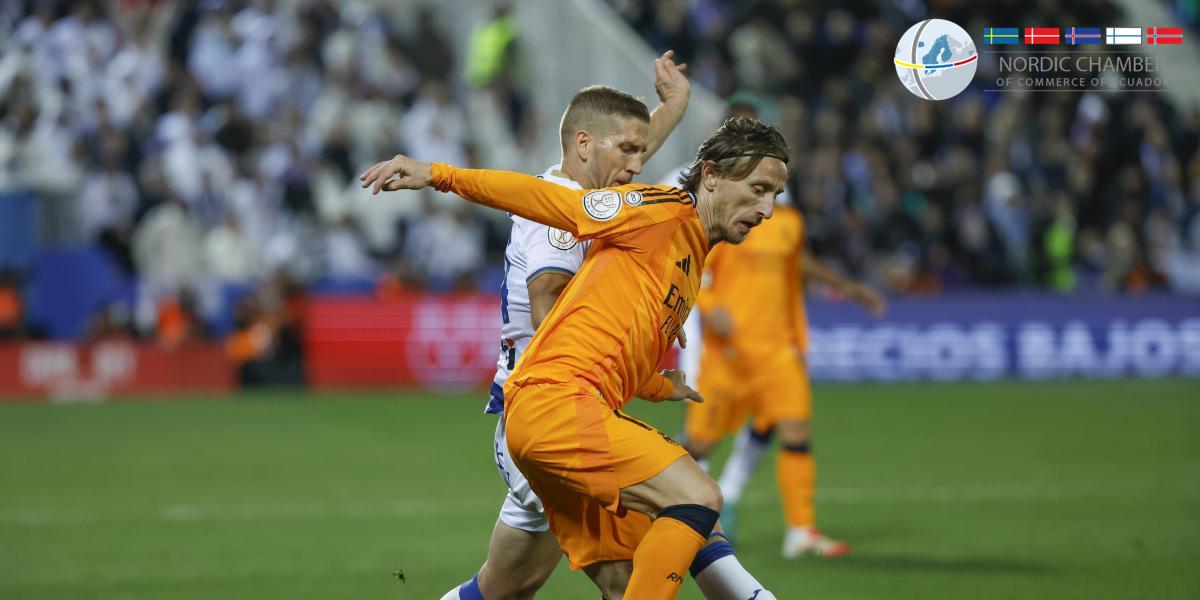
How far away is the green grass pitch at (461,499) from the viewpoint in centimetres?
805

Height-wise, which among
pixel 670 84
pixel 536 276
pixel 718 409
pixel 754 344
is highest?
pixel 670 84

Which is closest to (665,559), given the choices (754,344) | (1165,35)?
(754,344)

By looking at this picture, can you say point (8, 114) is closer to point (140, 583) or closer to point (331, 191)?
point (331, 191)

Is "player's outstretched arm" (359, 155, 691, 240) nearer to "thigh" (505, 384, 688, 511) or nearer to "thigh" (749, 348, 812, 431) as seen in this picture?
"thigh" (505, 384, 688, 511)

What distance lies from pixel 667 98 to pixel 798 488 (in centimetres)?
334

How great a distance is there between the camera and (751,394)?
9117mm

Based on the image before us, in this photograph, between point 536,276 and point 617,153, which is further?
point 617,153

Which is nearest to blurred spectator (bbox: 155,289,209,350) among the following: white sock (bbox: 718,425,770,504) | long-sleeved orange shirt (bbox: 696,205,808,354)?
white sock (bbox: 718,425,770,504)

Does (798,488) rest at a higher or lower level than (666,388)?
lower

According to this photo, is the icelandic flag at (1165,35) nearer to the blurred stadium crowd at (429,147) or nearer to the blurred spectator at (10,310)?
the blurred stadium crowd at (429,147)

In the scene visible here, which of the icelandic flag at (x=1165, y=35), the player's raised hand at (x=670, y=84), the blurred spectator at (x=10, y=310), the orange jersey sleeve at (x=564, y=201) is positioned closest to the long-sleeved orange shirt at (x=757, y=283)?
the player's raised hand at (x=670, y=84)

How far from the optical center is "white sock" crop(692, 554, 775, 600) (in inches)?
197

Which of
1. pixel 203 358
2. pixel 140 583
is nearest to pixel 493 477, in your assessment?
pixel 140 583

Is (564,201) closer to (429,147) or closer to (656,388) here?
(656,388)
